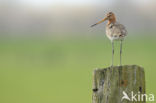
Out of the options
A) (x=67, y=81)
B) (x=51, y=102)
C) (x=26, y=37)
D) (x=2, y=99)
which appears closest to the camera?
(x=51, y=102)

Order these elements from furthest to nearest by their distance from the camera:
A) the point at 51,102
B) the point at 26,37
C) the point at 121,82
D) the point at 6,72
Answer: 1. the point at 26,37
2. the point at 6,72
3. the point at 51,102
4. the point at 121,82

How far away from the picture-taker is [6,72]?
3166cm

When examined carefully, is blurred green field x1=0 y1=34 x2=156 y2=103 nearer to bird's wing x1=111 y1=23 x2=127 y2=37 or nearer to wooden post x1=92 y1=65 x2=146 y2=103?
bird's wing x1=111 y1=23 x2=127 y2=37

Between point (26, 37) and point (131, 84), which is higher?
point (26, 37)

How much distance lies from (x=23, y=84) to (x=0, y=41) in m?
37.0

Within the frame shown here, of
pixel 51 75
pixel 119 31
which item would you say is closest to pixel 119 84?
pixel 119 31

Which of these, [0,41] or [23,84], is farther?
[0,41]

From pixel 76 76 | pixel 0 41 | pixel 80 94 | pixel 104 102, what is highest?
pixel 0 41

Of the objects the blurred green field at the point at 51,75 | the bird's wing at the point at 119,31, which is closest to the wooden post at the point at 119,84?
the bird's wing at the point at 119,31

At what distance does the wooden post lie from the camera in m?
4.70

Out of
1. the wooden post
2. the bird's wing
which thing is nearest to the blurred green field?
the bird's wing

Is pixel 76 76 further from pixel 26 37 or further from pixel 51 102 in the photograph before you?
pixel 26 37

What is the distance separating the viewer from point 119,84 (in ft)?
15.4

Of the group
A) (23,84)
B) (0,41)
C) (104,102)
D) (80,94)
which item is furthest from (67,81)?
(0,41)
